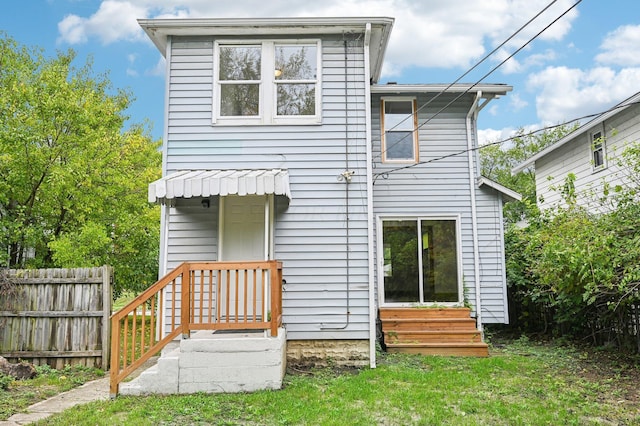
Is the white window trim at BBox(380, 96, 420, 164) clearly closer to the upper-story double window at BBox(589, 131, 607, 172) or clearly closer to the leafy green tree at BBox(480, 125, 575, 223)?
the upper-story double window at BBox(589, 131, 607, 172)

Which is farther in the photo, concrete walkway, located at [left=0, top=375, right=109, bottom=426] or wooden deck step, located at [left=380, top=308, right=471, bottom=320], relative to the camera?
wooden deck step, located at [left=380, top=308, right=471, bottom=320]

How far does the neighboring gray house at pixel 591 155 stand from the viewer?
977cm

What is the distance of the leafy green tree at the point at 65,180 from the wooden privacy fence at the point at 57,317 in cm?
215

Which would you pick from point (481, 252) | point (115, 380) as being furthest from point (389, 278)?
point (115, 380)

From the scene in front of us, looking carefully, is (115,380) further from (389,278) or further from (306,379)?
(389,278)

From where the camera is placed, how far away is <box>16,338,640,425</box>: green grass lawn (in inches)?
175

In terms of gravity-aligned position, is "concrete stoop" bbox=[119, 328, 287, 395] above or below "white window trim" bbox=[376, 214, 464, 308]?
below

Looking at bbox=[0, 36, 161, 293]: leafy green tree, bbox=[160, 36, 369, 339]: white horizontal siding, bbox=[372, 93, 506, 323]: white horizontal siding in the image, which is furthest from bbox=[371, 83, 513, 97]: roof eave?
bbox=[0, 36, 161, 293]: leafy green tree

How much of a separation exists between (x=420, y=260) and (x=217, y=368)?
196 inches

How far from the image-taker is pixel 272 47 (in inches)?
284

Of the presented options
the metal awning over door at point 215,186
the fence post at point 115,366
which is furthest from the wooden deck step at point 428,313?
the fence post at point 115,366

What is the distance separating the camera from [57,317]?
22.2 feet

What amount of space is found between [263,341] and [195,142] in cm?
333

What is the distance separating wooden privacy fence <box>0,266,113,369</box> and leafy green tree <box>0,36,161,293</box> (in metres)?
2.15
